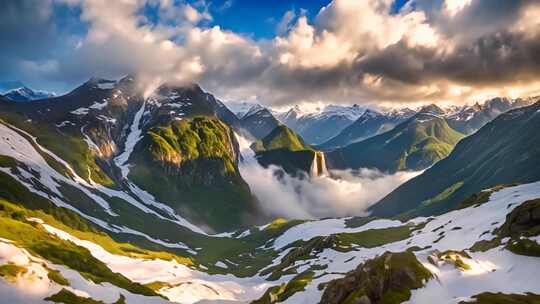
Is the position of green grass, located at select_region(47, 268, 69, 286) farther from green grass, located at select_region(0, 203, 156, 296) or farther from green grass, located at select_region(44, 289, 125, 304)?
green grass, located at select_region(0, 203, 156, 296)

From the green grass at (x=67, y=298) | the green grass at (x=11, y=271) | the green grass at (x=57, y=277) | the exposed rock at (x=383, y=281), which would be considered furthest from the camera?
the green grass at (x=57, y=277)

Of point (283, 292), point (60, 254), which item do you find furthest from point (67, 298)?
point (283, 292)

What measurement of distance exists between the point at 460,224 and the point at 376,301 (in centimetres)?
11747

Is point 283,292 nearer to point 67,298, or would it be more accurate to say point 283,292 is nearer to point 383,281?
point 383,281

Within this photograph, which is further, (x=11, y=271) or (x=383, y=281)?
(x=11, y=271)

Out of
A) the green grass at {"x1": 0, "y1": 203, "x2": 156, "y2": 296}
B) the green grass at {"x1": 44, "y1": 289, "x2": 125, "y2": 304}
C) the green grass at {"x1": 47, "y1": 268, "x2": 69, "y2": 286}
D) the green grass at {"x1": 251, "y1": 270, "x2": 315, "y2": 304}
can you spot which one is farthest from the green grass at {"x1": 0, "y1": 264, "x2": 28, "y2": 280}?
the green grass at {"x1": 251, "y1": 270, "x2": 315, "y2": 304}

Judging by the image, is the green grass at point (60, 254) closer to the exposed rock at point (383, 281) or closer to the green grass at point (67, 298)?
the green grass at point (67, 298)

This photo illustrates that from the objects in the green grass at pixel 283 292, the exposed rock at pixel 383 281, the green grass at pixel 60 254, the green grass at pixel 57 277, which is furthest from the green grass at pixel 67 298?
the exposed rock at pixel 383 281

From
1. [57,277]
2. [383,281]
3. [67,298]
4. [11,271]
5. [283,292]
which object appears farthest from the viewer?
[283,292]

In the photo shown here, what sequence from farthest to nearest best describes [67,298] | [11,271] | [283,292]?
[283,292], [67,298], [11,271]

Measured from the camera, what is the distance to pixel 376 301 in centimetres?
8962

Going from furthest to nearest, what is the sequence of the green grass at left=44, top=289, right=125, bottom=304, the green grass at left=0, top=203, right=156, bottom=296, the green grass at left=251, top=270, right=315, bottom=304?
the green grass at left=0, top=203, right=156, bottom=296
the green grass at left=251, top=270, right=315, bottom=304
the green grass at left=44, top=289, right=125, bottom=304

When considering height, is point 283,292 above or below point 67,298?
below

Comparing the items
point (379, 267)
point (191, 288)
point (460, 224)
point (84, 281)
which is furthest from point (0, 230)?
point (460, 224)
